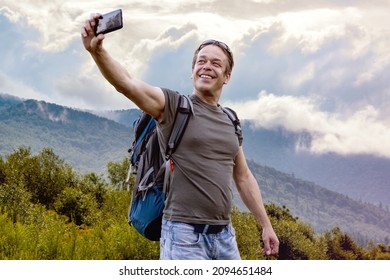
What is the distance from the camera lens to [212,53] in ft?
12.5

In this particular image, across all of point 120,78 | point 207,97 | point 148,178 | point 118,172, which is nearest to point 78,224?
point 148,178

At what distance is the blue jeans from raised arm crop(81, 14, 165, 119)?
0.67 meters

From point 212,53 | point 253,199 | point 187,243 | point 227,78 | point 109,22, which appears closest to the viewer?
point 109,22

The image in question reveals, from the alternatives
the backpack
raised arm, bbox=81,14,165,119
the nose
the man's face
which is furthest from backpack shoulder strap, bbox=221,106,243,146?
raised arm, bbox=81,14,165,119

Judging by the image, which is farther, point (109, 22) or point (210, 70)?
point (210, 70)

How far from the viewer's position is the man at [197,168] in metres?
3.38

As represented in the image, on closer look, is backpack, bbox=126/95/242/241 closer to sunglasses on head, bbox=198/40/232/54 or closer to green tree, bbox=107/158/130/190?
sunglasses on head, bbox=198/40/232/54

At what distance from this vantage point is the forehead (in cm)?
379

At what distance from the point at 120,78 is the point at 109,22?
319 mm

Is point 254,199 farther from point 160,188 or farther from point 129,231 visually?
point 129,231

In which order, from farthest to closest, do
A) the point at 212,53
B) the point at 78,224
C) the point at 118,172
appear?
the point at 118,172, the point at 78,224, the point at 212,53

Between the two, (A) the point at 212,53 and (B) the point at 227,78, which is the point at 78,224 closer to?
(B) the point at 227,78

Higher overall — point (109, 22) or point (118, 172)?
point (118, 172)

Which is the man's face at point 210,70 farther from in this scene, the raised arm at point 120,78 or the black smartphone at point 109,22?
the black smartphone at point 109,22
